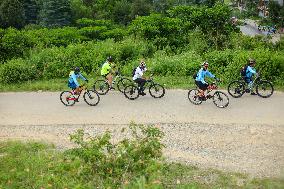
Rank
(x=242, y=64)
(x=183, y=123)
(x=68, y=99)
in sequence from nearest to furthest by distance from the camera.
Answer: (x=183, y=123), (x=68, y=99), (x=242, y=64)

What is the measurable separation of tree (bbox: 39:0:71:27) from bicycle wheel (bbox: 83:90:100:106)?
160 ft

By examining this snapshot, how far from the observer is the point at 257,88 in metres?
18.0

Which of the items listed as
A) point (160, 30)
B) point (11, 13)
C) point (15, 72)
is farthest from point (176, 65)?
point (11, 13)

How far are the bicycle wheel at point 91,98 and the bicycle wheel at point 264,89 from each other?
6431 millimetres

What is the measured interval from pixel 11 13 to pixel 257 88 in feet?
176

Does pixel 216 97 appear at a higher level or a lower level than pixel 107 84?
higher

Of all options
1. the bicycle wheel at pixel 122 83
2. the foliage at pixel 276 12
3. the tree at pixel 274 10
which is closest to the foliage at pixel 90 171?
the bicycle wheel at pixel 122 83

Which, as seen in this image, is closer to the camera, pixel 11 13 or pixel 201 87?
pixel 201 87

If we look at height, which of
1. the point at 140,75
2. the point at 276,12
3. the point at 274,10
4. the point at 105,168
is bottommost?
the point at 105,168

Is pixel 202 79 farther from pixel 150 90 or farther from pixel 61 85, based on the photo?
pixel 61 85

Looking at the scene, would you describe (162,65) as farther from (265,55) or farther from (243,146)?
(243,146)

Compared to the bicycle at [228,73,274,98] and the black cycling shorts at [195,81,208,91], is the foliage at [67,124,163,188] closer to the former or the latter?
the black cycling shorts at [195,81,208,91]

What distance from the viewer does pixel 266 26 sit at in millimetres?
55406

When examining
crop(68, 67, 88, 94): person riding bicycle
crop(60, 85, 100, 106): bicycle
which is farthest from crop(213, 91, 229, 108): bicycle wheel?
crop(68, 67, 88, 94): person riding bicycle
